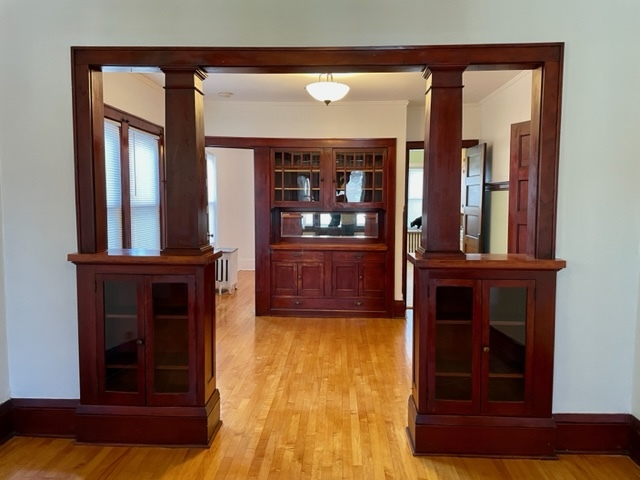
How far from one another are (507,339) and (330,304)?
3185 mm

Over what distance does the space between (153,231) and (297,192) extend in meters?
1.79

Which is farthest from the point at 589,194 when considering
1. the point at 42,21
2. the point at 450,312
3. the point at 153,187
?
the point at 153,187

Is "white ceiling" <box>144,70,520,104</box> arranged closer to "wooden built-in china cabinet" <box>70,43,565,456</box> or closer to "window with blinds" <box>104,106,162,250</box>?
"window with blinds" <box>104,106,162,250</box>

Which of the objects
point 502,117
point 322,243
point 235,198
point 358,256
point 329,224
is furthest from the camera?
point 235,198

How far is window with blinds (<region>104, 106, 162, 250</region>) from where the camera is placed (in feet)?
13.2

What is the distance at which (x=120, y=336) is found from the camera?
271cm

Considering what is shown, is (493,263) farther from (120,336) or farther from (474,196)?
(474,196)

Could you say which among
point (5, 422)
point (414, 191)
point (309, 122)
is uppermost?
point (309, 122)

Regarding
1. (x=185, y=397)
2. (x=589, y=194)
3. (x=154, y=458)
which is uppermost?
(x=589, y=194)

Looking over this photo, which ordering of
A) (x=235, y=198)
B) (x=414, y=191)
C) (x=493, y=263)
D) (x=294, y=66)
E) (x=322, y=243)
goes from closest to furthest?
(x=493, y=263)
(x=294, y=66)
(x=322, y=243)
(x=235, y=198)
(x=414, y=191)

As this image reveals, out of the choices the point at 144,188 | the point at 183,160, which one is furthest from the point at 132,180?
the point at 183,160

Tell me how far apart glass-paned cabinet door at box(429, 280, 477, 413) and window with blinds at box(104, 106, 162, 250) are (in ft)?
9.16

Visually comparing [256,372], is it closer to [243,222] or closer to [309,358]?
[309,358]

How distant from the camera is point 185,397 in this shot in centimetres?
266
